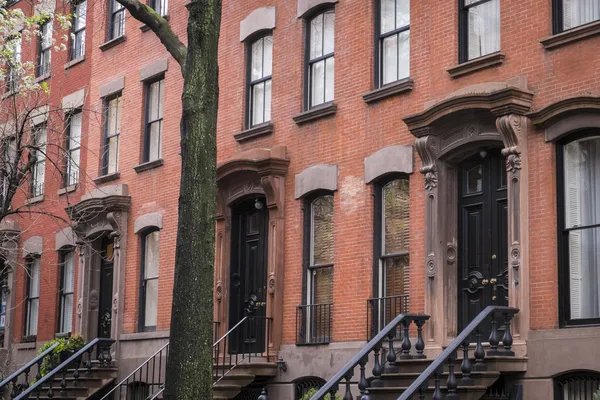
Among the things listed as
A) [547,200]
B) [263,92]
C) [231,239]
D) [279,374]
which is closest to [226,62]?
[263,92]

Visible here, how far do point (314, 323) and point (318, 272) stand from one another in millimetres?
866

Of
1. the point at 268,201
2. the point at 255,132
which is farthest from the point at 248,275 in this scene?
the point at 255,132

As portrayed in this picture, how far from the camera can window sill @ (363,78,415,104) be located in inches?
654

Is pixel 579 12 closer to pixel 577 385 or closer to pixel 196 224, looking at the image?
pixel 577 385

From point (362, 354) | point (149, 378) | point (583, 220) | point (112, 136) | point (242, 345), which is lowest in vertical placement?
point (149, 378)

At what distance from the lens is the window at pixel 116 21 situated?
2503 cm

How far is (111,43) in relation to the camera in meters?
24.9

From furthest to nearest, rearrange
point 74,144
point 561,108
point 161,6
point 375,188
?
point 74,144 < point 161,6 < point 375,188 < point 561,108

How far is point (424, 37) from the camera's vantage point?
1653 cm

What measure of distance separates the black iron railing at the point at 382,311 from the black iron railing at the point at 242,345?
2339 mm

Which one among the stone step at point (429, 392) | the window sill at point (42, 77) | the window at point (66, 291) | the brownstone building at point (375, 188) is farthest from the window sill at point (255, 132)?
the window sill at point (42, 77)

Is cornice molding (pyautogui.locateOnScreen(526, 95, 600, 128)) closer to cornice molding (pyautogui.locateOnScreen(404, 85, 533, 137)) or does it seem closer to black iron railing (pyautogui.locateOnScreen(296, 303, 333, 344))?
cornice molding (pyautogui.locateOnScreen(404, 85, 533, 137))

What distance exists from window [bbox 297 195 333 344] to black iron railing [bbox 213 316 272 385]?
843mm

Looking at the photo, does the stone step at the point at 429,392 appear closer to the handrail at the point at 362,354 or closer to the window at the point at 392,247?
the handrail at the point at 362,354
